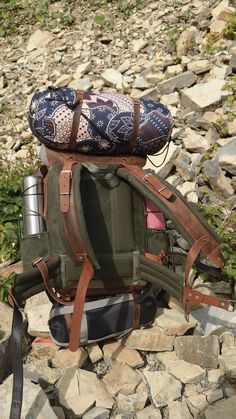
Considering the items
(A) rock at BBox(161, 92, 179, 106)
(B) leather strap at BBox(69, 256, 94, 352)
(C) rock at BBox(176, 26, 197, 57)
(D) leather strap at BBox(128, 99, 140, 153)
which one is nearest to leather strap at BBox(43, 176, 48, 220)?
(B) leather strap at BBox(69, 256, 94, 352)

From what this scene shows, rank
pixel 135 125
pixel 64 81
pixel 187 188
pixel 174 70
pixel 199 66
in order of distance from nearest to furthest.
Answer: pixel 135 125 → pixel 187 188 → pixel 199 66 → pixel 174 70 → pixel 64 81

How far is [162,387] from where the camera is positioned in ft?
10.0

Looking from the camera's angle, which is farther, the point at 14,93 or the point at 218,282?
the point at 14,93

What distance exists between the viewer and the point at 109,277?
125 inches

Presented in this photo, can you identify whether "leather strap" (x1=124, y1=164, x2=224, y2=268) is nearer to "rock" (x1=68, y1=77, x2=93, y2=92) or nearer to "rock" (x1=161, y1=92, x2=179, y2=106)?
"rock" (x1=161, y1=92, x2=179, y2=106)

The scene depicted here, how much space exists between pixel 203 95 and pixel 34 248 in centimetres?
317

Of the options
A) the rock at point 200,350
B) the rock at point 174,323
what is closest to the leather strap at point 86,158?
the rock at point 174,323

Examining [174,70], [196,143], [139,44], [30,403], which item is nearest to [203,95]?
[196,143]

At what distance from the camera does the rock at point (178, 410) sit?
288 centimetres

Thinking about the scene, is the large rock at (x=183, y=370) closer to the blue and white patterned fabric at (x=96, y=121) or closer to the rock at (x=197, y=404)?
the rock at (x=197, y=404)

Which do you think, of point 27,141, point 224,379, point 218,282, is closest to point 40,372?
point 224,379

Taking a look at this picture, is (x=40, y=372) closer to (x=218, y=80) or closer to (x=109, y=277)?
(x=109, y=277)

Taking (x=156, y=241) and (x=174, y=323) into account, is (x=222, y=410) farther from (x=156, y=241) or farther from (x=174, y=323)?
(x=156, y=241)

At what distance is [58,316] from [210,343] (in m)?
1.13
